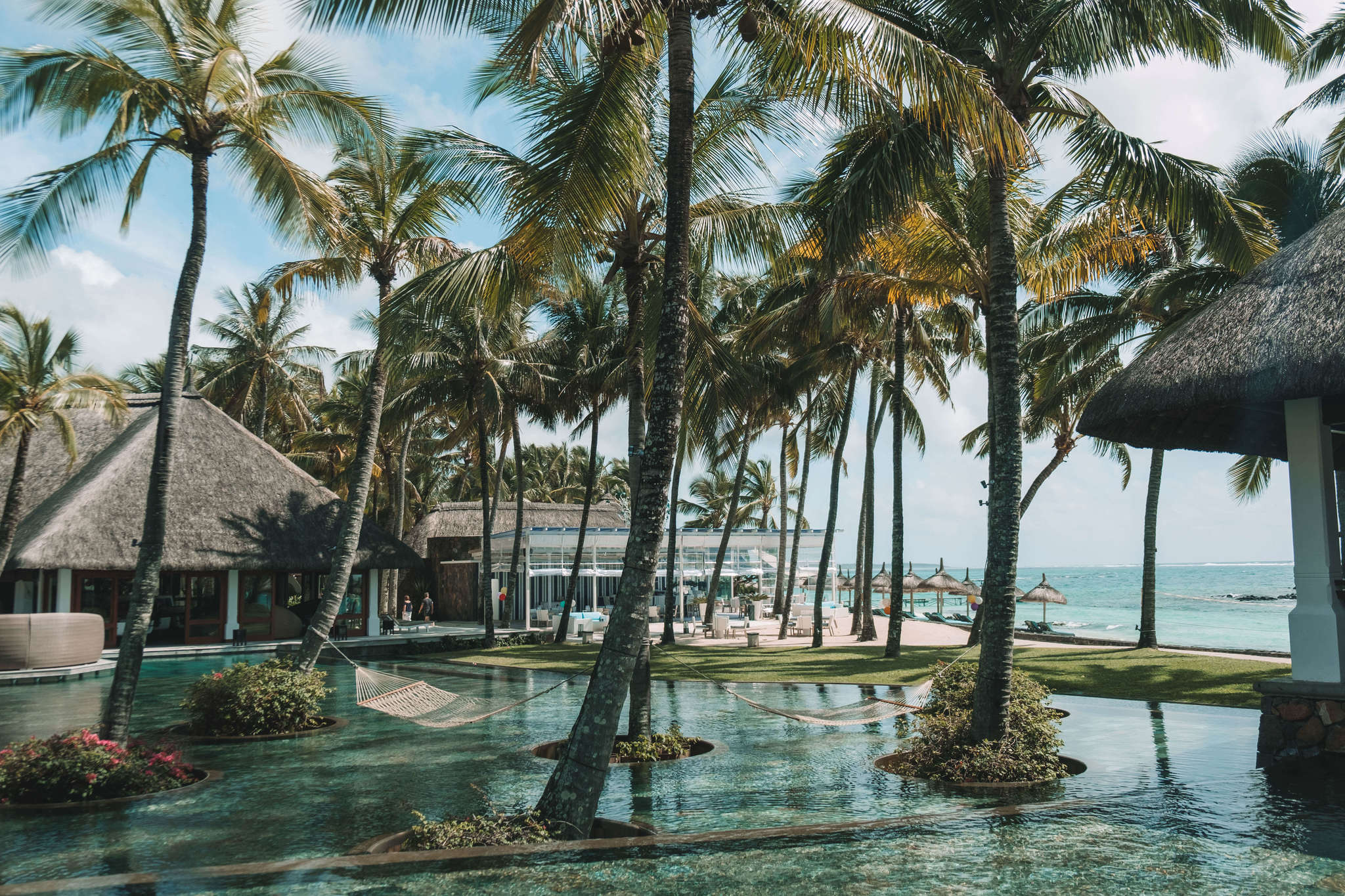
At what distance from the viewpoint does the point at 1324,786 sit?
6602 millimetres

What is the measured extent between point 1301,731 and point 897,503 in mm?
10781

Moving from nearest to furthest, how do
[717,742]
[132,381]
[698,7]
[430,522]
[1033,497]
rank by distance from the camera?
[698,7], [717,742], [1033,497], [430,522], [132,381]

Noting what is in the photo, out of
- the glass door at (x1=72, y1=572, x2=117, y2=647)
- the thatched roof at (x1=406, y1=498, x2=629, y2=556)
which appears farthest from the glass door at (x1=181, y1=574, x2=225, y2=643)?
the thatched roof at (x1=406, y1=498, x2=629, y2=556)

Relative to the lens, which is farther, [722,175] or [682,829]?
[722,175]

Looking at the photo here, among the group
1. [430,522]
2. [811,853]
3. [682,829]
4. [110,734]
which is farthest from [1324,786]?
[430,522]

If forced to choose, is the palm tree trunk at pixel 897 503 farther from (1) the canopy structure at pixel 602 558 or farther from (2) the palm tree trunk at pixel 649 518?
(2) the palm tree trunk at pixel 649 518

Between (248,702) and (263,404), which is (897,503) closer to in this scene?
(248,702)

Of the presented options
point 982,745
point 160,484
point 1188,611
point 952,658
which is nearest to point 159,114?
point 160,484

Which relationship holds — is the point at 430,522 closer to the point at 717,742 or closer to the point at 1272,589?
the point at 717,742

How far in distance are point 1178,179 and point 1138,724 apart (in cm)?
535

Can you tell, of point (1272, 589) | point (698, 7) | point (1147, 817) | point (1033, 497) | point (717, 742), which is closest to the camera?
point (1147, 817)

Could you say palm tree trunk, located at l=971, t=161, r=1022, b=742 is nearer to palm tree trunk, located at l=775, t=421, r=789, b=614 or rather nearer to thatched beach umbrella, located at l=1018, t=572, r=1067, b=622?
palm tree trunk, located at l=775, t=421, r=789, b=614

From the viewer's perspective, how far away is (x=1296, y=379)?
7.16 meters

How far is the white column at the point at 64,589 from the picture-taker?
790 inches
